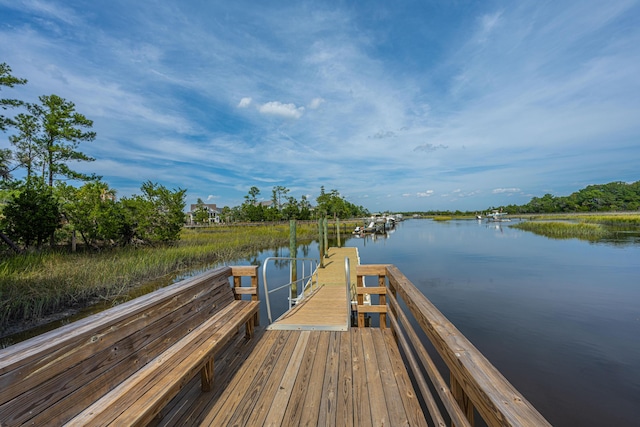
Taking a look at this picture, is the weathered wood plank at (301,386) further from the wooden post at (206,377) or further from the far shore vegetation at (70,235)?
the far shore vegetation at (70,235)

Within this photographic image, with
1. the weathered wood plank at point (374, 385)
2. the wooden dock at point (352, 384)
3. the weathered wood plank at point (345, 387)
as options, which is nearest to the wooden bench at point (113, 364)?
the wooden dock at point (352, 384)

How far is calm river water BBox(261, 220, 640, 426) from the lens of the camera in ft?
17.2

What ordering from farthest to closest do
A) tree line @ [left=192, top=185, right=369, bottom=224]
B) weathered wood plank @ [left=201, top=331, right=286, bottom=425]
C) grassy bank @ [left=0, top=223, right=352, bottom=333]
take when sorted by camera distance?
tree line @ [left=192, top=185, right=369, bottom=224], grassy bank @ [left=0, top=223, right=352, bottom=333], weathered wood plank @ [left=201, top=331, right=286, bottom=425]

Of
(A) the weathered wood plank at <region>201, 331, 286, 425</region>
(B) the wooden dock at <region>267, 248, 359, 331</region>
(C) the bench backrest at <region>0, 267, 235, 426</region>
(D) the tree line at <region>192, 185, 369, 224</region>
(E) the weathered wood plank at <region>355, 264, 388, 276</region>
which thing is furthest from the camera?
(D) the tree line at <region>192, 185, 369, 224</region>

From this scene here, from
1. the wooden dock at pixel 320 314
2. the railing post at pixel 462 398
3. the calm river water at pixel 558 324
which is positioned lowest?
the calm river water at pixel 558 324

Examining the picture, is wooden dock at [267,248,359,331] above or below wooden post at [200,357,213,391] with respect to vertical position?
below

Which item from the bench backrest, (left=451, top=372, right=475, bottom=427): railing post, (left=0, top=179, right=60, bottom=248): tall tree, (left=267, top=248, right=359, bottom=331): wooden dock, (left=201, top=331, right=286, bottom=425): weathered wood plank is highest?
(left=0, top=179, right=60, bottom=248): tall tree

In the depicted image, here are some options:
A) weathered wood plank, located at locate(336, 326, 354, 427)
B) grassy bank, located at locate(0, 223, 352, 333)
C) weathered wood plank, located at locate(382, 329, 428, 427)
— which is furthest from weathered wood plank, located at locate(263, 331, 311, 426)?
grassy bank, located at locate(0, 223, 352, 333)

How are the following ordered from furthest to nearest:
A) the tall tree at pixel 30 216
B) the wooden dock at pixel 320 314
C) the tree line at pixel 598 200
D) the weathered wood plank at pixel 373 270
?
1. the tree line at pixel 598 200
2. the tall tree at pixel 30 216
3. the wooden dock at pixel 320 314
4. the weathered wood plank at pixel 373 270

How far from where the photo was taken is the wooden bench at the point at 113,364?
1367mm

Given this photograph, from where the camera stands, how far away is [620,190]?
291 feet

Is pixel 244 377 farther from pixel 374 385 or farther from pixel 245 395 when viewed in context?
pixel 374 385

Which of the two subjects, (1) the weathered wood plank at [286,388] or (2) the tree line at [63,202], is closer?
(1) the weathered wood plank at [286,388]

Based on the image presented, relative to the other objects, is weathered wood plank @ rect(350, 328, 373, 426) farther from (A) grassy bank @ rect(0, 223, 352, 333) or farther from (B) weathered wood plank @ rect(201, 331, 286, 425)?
(A) grassy bank @ rect(0, 223, 352, 333)
